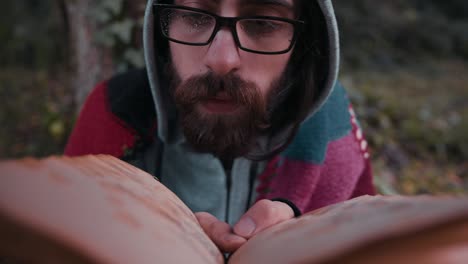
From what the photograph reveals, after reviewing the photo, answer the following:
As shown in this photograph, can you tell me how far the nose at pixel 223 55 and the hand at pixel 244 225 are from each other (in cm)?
60

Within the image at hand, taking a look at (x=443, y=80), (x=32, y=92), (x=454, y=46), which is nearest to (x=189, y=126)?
(x=32, y=92)

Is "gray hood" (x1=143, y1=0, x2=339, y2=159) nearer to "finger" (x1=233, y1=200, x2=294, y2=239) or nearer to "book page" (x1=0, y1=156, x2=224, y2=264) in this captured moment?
"finger" (x1=233, y1=200, x2=294, y2=239)

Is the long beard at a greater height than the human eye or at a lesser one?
lesser

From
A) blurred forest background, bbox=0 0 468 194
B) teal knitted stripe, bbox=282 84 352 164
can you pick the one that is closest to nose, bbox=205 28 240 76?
teal knitted stripe, bbox=282 84 352 164

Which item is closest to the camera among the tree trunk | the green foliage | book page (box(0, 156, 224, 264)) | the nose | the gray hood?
book page (box(0, 156, 224, 264))

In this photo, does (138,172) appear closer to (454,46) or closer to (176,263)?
(176,263)

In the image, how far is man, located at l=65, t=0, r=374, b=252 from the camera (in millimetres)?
1192

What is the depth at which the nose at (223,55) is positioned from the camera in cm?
114

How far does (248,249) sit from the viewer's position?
47 cm

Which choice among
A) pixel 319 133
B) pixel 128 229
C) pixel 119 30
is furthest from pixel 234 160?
pixel 128 229

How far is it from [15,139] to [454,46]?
9083 mm

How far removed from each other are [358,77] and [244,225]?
624 centimetres

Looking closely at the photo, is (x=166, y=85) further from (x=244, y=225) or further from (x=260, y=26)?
(x=244, y=225)

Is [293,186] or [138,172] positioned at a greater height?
[138,172]
